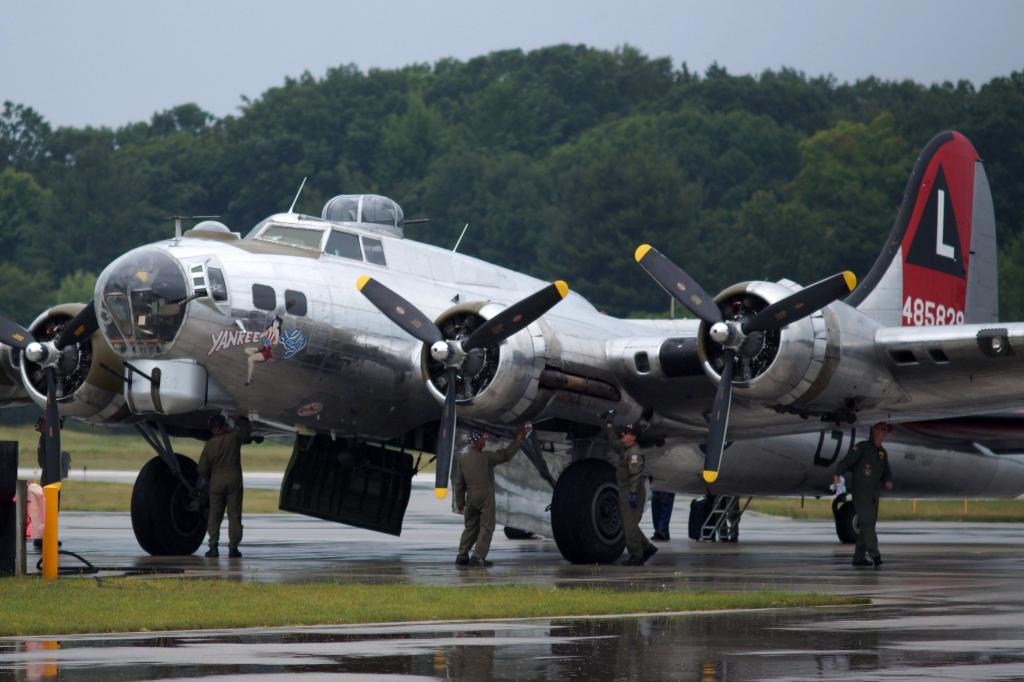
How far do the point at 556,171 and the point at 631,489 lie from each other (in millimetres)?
87179

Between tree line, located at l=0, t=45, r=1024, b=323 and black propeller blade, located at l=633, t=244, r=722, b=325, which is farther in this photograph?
tree line, located at l=0, t=45, r=1024, b=323

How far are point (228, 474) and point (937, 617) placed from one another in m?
10.4

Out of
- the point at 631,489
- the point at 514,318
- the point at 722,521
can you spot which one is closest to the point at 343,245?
the point at 514,318

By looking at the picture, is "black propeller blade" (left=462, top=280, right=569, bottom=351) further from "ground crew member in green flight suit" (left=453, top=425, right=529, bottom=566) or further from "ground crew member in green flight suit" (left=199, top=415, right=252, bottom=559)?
"ground crew member in green flight suit" (left=199, top=415, right=252, bottom=559)

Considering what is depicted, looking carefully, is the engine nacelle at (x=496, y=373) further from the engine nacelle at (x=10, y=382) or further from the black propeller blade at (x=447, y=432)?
the engine nacelle at (x=10, y=382)

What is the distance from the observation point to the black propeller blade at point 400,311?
19438mm

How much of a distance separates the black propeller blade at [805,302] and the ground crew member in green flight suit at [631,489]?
93.9 inches

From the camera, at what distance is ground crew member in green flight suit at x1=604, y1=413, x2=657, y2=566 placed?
794 inches

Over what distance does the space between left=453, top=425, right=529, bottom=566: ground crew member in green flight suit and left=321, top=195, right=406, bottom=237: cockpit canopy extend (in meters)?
3.46

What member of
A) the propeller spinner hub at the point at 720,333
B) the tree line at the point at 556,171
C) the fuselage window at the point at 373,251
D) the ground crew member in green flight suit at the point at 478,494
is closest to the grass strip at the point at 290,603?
the ground crew member in green flight suit at the point at 478,494

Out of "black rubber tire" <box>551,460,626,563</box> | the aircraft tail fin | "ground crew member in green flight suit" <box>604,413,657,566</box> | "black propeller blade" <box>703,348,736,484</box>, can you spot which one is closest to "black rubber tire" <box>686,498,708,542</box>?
the aircraft tail fin

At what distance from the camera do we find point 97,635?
12.1 meters

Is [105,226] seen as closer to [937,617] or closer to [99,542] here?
[99,542]

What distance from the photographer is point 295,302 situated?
1955 cm
